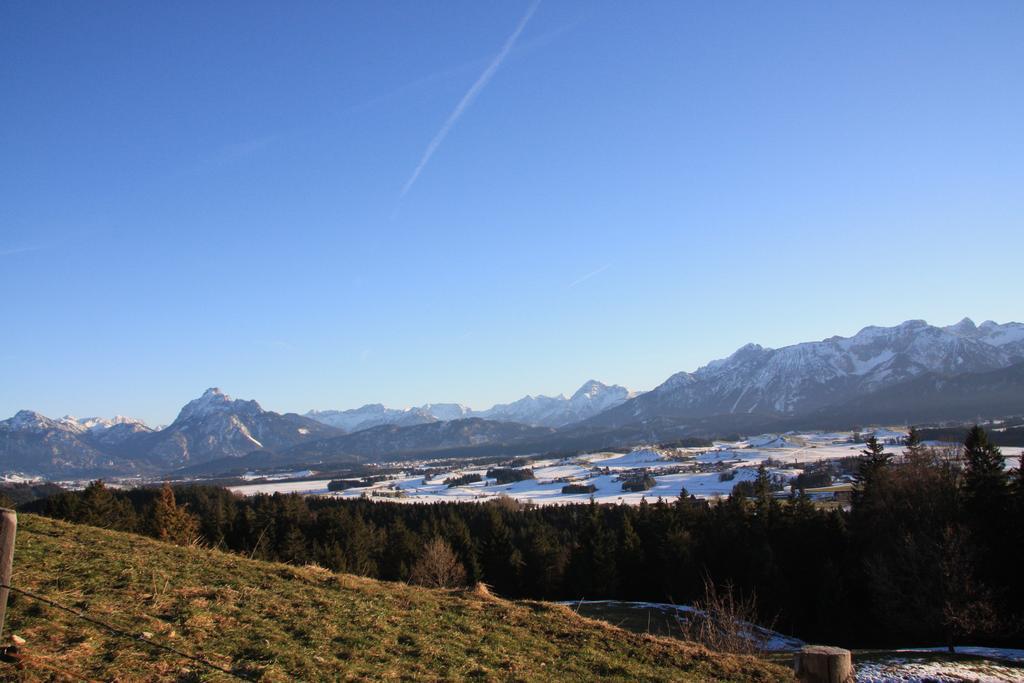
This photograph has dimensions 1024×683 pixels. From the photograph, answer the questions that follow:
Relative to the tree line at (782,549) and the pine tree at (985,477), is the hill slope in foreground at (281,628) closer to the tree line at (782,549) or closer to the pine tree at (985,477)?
the tree line at (782,549)

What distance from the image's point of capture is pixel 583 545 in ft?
234

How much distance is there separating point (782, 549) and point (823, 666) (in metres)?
62.9

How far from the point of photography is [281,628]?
1246cm

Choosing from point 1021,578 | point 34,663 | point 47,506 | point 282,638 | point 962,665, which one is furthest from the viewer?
point 47,506

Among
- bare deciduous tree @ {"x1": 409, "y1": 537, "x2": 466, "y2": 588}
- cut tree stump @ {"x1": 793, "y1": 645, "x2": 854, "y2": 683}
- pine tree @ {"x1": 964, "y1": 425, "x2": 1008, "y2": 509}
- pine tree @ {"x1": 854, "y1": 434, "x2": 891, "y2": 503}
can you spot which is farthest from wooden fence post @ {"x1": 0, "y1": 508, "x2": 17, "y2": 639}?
pine tree @ {"x1": 854, "y1": 434, "x2": 891, "y2": 503}

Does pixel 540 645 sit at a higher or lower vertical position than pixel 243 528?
higher

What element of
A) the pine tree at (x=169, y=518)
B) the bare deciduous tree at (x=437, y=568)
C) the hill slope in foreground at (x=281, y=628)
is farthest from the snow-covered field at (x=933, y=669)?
the pine tree at (x=169, y=518)

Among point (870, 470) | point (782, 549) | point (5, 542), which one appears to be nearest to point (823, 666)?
point (5, 542)

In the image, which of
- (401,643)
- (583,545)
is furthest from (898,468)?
(401,643)

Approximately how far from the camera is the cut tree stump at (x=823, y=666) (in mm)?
6242

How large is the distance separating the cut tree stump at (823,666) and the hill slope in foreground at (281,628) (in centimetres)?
705

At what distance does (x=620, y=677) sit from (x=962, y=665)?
1807 cm

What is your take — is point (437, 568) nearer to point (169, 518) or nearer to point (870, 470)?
point (169, 518)

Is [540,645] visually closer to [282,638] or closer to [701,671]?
[701,671]
